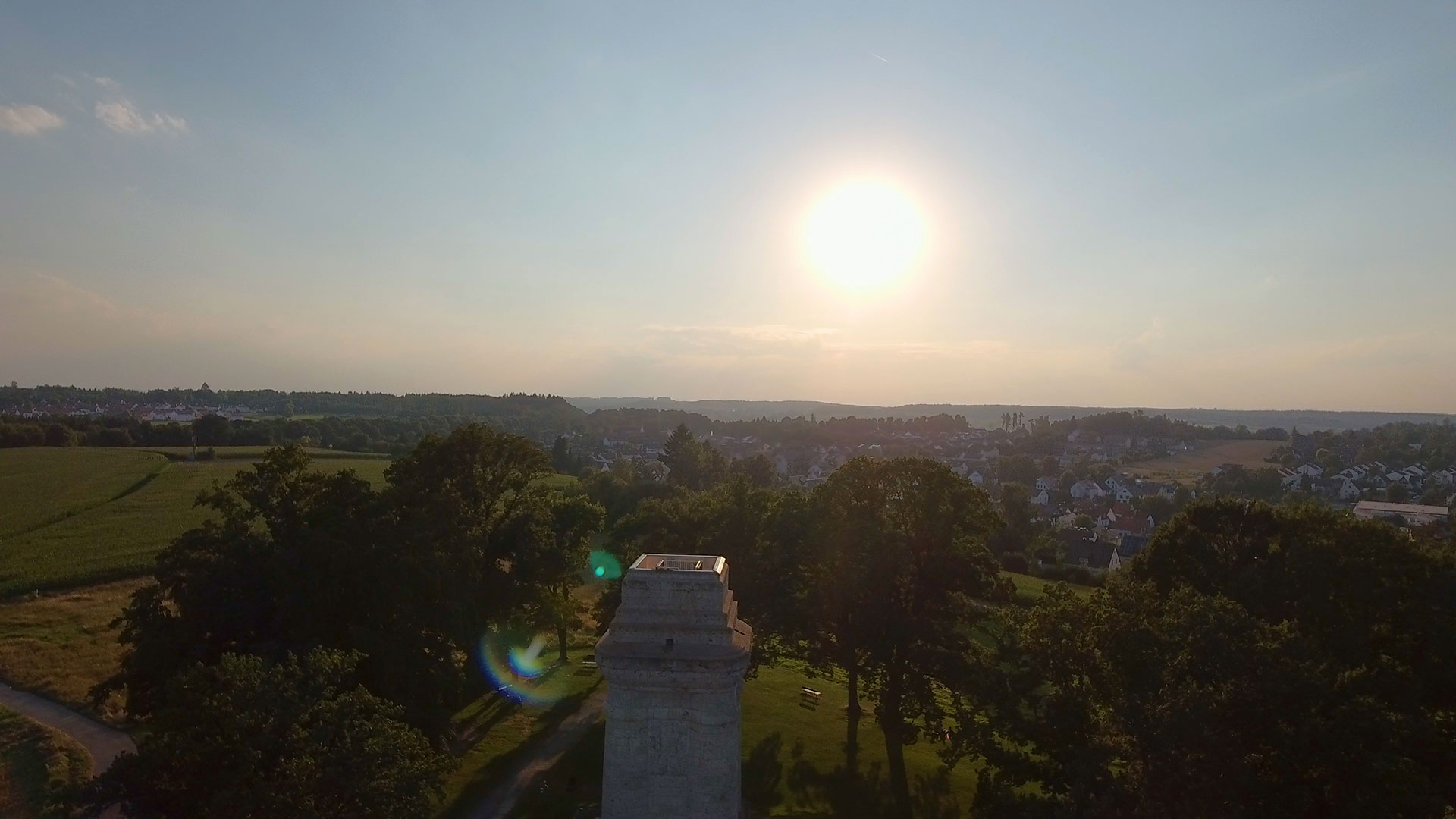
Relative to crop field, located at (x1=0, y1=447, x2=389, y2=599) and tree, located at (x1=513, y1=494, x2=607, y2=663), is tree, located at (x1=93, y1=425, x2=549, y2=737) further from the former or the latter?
crop field, located at (x1=0, y1=447, x2=389, y2=599)

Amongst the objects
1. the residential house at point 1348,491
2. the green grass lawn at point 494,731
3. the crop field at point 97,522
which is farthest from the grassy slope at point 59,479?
the residential house at point 1348,491

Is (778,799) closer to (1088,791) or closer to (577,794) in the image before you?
(577,794)

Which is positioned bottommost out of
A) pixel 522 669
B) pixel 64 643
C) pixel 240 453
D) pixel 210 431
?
pixel 522 669

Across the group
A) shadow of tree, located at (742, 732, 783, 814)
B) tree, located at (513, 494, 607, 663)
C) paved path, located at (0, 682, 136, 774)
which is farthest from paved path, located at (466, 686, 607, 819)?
paved path, located at (0, 682, 136, 774)

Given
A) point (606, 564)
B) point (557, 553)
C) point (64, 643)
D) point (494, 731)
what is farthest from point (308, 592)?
point (64, 643)

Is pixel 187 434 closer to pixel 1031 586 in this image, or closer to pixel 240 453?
pixel 240 453

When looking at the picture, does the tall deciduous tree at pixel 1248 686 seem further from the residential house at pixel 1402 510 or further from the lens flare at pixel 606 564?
the residential house at pixel 1402 510

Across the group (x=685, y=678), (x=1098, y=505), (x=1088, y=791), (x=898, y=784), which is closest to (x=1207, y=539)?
(x=1088, y=791)
